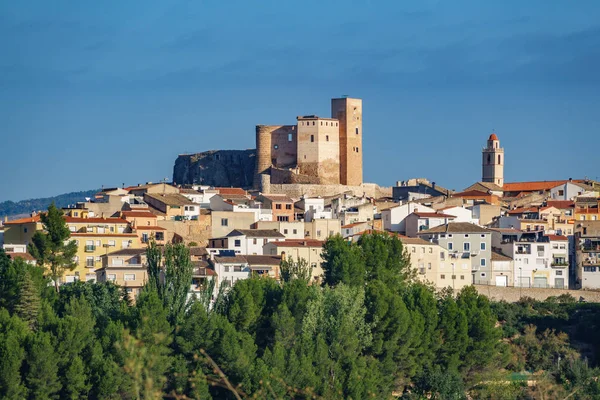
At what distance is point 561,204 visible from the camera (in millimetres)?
67000

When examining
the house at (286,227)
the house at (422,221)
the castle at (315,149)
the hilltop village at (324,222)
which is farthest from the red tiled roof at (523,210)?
the castle at (315,149)

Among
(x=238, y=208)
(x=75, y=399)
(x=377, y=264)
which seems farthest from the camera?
(x=238, y=208)

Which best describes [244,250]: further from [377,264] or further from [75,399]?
[75,399]

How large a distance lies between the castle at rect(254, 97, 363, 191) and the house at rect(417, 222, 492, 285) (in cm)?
1689

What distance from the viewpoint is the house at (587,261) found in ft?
191

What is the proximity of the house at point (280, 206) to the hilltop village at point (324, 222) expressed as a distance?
2.7 inches

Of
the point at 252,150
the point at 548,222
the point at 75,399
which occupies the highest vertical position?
the point at 252,150

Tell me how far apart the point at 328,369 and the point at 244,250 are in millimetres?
17371

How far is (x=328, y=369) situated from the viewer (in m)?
37.8

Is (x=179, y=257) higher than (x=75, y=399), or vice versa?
(x=179, y=257)

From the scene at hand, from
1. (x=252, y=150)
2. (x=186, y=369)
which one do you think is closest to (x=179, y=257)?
(x=186, y=369)

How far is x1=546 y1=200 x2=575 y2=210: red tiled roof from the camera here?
6625cm

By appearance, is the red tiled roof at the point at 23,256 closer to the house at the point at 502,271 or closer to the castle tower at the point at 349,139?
the house at the point at 502,271

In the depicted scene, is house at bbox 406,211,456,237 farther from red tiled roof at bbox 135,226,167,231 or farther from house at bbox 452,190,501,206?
red tiled roof at bbox 135,226,167,231
